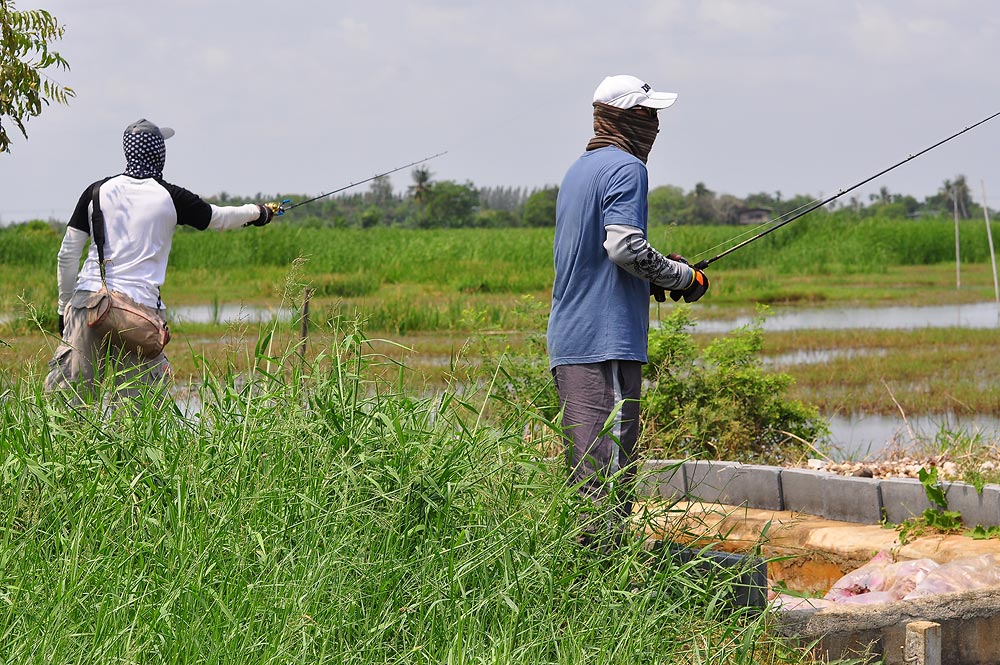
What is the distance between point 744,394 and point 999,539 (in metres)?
2.00

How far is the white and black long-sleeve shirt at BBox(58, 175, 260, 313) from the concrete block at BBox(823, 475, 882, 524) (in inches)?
129

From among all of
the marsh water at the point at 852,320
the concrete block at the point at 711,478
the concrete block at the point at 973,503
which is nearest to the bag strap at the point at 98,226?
the concrete block at the point at 711,478

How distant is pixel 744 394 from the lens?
6992mm

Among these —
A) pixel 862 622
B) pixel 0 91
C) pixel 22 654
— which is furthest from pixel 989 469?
pixel 0 91

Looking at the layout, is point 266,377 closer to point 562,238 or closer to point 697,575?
point 562,238

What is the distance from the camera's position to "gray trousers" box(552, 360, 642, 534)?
445 centimetres

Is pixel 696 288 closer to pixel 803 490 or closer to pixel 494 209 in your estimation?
pixel 803 490

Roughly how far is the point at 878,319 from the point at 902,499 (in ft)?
58.5

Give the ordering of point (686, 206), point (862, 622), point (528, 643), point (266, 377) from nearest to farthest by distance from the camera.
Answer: point (528, 643), point (862, 622), point (266, 377), point (686, 206)

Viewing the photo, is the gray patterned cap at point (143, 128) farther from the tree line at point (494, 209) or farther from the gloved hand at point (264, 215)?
the tree line at point (494, 209)

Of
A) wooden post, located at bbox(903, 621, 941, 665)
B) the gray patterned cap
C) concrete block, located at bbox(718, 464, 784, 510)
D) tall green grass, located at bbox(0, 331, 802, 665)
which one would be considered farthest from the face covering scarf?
wooden post, located at bbox(903, 621, 941, 665)

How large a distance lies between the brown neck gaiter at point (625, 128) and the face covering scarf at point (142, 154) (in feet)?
7.14

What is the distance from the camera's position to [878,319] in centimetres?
2267

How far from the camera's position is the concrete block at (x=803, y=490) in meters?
5.84
